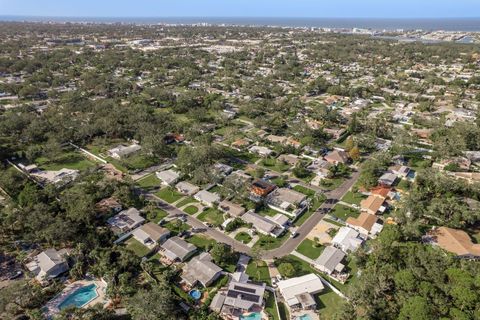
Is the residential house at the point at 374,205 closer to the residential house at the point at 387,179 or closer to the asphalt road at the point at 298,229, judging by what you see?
the asphalt road at the point at 298,229

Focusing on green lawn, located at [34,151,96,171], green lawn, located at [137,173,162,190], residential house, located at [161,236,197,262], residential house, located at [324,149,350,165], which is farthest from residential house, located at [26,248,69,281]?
residential house, located at [324,149,350,165]

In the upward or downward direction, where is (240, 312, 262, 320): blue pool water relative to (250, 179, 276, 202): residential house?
downward

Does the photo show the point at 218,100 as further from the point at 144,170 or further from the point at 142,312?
the point at 142,312

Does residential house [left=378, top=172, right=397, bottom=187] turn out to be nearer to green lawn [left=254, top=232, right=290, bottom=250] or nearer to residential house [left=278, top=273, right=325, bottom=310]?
green lawn [left=254, top=232, right=290, bottom=250]

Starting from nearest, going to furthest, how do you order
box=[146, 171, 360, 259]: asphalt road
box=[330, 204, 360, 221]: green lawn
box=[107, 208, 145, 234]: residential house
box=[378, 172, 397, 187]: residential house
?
box=[146, 171, 360, 259]: asphalt road → box=[107, 208, 145, 234]: residential house → box=[330, 204, 360, 221]: green lawn → box=[378, 172, 397, 187]: residential house

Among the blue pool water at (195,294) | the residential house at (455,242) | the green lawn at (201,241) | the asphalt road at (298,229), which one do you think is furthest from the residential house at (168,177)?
the residential house at (455,242)
